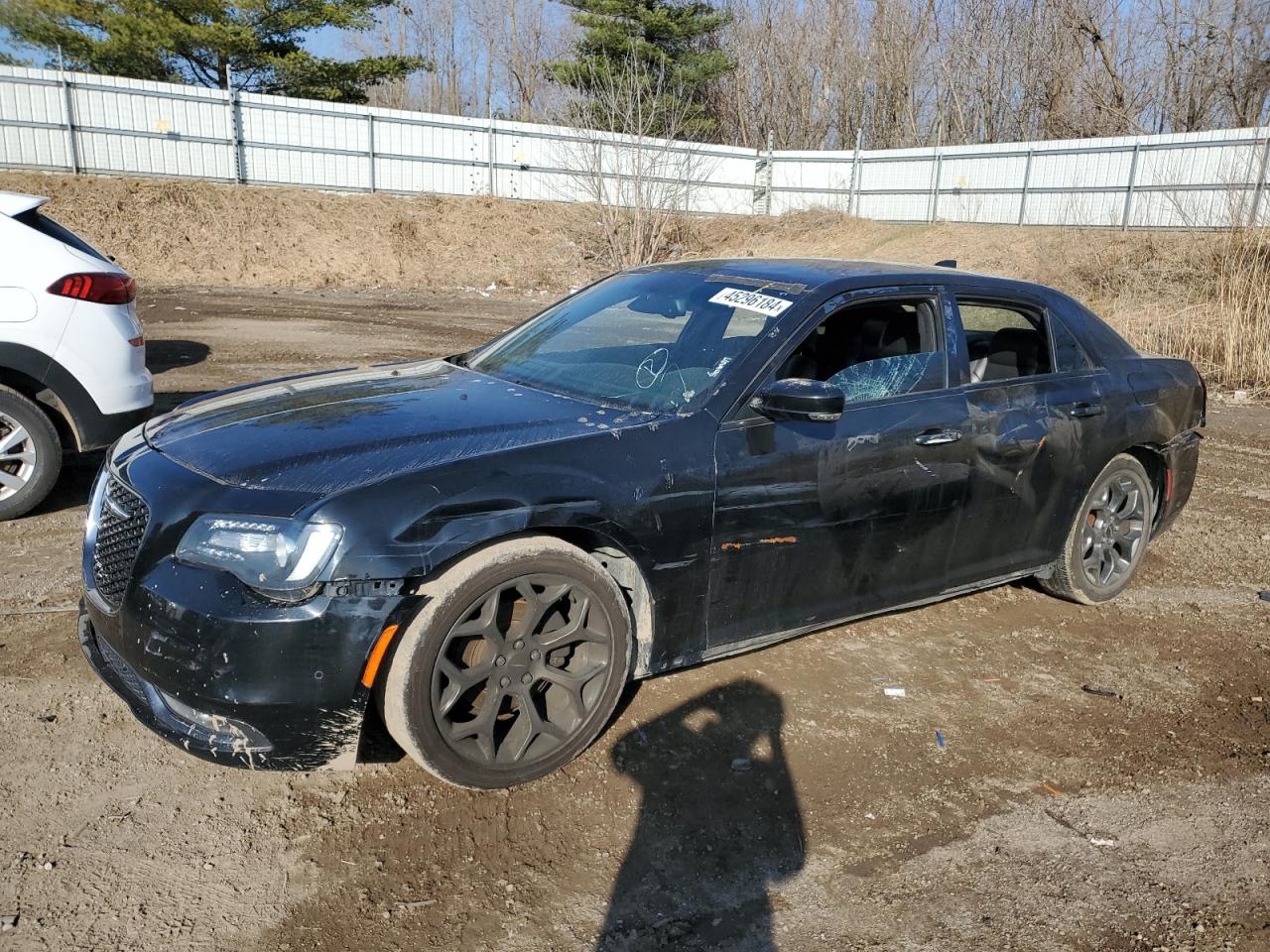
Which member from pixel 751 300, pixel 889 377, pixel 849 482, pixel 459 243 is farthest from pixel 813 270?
pixel 459 243

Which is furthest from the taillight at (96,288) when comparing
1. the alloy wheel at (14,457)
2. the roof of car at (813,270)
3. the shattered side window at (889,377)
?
the shattered side window at (889,377)

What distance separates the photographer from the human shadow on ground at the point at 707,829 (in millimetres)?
2648

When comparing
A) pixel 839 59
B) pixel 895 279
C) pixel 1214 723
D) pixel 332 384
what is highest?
pixel 839 59

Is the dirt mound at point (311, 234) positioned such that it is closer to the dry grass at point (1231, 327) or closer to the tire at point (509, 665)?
the dry grass at point (1231, 327)

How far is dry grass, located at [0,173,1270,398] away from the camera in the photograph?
2081cm

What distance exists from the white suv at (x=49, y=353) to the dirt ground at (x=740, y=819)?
110cm

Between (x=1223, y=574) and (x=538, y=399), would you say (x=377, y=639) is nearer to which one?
(x=538, y=399)

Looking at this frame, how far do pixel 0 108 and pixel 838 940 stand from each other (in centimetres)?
2645

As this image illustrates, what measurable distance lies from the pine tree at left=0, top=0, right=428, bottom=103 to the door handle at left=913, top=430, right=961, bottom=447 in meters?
30.4

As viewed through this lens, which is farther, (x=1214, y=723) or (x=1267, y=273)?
(x=1267, y=273)

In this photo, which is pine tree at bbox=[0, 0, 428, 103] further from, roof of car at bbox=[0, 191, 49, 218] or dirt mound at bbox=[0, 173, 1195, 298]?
roof of car at bbox=[0, 191, 49, 218]

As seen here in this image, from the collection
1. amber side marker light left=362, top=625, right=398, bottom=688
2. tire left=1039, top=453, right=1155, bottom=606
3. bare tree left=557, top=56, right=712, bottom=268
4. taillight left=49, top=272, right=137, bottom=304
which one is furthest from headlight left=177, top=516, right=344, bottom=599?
bare tree left=557, top=56, right=712, bottom=268

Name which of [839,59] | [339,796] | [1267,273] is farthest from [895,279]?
[839,59]

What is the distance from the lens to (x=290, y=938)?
252 cm
